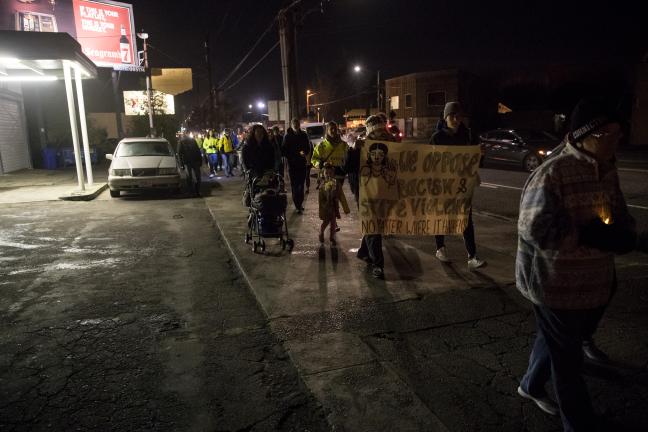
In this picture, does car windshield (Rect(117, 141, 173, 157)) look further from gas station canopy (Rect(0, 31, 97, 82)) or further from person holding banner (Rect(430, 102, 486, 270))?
person holding banner (Rect(430, 102, 486, 270))

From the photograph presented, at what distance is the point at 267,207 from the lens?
22.3 feet

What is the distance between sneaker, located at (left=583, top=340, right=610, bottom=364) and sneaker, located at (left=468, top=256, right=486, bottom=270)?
2.12 metres

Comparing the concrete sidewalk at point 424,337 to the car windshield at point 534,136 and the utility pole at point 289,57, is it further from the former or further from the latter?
the car windshield at point 534,136

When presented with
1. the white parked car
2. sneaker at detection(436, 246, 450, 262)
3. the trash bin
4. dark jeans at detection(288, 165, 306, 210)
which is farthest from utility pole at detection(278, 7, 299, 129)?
the trash bin

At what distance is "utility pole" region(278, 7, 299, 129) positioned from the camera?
51.6ft

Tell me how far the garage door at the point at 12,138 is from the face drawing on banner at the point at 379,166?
19.6 metres

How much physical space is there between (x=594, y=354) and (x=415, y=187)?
97.9 inches

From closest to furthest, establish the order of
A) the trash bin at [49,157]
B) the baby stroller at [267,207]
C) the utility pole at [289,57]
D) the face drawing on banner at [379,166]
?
the face drawing on banner at [379,166]
the baby stroller at [267,207]
the utility pole at [289,57]
the trash bin at [49,157]

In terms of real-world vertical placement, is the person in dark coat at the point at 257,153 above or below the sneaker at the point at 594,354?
above

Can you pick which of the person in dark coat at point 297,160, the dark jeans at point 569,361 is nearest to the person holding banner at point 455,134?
the dark jeans at point 569,361

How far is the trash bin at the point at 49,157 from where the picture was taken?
2327 cm

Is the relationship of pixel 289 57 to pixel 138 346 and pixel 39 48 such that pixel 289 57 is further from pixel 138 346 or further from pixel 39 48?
pixel 138 346

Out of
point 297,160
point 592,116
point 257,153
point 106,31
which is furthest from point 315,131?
point 592,116

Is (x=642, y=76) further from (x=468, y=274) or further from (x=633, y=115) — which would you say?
(x=468, y=274)
